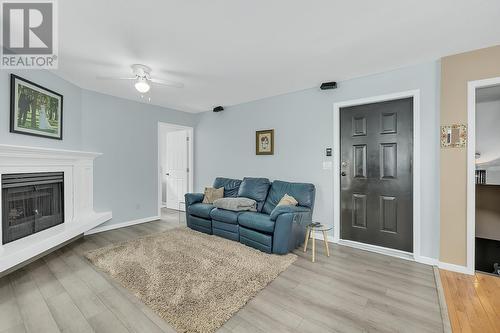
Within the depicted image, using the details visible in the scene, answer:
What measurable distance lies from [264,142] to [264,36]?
2.15m

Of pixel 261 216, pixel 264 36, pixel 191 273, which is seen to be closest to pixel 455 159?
pixel 261 216

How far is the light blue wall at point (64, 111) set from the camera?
2451 mm

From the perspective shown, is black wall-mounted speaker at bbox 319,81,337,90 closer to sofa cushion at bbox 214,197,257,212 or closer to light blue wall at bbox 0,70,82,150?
sofa cushion at bbox 214,197,257,212

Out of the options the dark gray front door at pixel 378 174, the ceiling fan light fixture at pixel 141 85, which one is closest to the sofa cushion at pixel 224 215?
the dark gray front door at pixel 378 174

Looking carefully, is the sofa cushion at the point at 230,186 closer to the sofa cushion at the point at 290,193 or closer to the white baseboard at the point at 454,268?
the sofa cushion at the point at 290,193

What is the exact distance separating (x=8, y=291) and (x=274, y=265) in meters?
2.58

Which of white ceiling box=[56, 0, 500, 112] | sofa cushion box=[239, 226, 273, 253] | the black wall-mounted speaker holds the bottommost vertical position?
sofa cushion box=[239, 226, 273, 253]

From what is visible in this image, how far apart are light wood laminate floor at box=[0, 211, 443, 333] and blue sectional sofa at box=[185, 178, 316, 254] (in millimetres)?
405

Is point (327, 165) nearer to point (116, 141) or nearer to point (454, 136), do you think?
point (454, 136)

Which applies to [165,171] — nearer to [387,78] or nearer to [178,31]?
[178,31]

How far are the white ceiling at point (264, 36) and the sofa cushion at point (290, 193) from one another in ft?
5.30

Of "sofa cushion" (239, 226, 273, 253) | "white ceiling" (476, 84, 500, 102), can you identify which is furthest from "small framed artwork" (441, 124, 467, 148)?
"sofa cushion" (239, 226, 273, 253)

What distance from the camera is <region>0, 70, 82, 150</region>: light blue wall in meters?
2.45

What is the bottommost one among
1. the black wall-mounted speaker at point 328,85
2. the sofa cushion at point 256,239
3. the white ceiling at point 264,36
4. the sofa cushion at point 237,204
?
the sofa cushion at point 256,239
